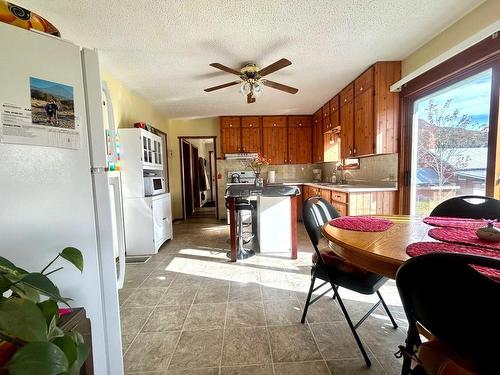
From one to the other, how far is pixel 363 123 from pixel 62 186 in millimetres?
3311

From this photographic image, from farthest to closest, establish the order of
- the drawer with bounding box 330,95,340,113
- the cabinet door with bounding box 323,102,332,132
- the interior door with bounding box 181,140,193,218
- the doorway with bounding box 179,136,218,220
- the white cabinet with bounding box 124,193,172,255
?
the interior door with bounding box 181,140,193,218 < the doorway with bounding box 179,136,218,220 < the cabinet door with bounding box 323,102,332,132 < the drawer with bounding box 330,95,340,113 < the white cabinet with bounding box 124,193,172,255

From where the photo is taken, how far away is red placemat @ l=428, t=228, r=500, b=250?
3.27 ft

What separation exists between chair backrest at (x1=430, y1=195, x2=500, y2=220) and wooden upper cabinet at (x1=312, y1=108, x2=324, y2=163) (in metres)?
3.16

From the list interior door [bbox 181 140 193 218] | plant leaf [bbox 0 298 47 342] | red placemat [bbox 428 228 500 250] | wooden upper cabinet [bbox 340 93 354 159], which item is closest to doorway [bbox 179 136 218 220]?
interior door [bbox 181 140 193 218]

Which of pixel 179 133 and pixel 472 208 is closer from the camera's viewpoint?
pixel 472 208

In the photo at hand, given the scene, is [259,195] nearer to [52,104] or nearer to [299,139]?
[52,104]

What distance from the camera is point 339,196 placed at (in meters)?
3.20

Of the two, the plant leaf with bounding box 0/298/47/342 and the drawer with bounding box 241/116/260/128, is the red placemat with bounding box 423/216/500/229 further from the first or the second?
the drawer with bounding box 241/116/260/128

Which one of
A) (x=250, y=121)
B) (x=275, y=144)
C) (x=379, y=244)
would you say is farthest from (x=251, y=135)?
(x=379, y=244)

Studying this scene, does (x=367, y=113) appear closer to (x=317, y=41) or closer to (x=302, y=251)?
(x=317, y=41)

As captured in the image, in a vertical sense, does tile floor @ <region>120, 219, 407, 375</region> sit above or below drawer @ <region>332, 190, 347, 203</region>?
below

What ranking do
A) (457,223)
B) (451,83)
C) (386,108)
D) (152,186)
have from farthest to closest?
(152,186) → (386,108) → (451,83) → (457,223)

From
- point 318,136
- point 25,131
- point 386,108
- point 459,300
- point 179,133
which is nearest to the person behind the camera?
point 459,300

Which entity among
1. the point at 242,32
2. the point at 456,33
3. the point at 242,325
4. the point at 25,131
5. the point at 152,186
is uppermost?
the point at 242,32
